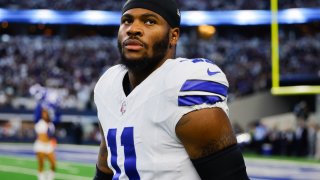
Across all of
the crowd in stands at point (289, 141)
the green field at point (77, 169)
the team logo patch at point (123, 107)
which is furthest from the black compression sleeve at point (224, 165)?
the crowd in stands at point (289, 141)

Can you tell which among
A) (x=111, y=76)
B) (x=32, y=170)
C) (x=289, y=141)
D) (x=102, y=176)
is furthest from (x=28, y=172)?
(x=111, y=76)

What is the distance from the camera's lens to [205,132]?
184 centimetres

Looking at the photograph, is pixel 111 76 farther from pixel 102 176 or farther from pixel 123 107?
pixel 102 176

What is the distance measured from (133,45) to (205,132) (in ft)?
1.19

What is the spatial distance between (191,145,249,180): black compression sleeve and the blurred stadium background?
9.82 metres

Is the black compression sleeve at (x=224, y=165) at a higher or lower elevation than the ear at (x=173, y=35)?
lower

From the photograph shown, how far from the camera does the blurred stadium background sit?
16.4 metres

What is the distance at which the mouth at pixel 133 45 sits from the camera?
78.8 inches

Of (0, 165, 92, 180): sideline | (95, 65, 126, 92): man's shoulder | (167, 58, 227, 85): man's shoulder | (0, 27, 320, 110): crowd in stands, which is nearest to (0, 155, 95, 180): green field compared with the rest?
(0, 165, 92, 180): sideline

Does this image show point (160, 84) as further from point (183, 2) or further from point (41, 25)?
point (41, 25)

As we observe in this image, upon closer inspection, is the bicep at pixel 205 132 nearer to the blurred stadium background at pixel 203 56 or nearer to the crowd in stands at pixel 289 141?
the blurred stadium background at pixel 203 56

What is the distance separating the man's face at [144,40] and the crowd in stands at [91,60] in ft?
61.6

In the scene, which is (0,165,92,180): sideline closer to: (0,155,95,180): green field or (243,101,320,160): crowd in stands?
(0,155,95,180): green field

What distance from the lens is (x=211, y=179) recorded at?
6.26ft
